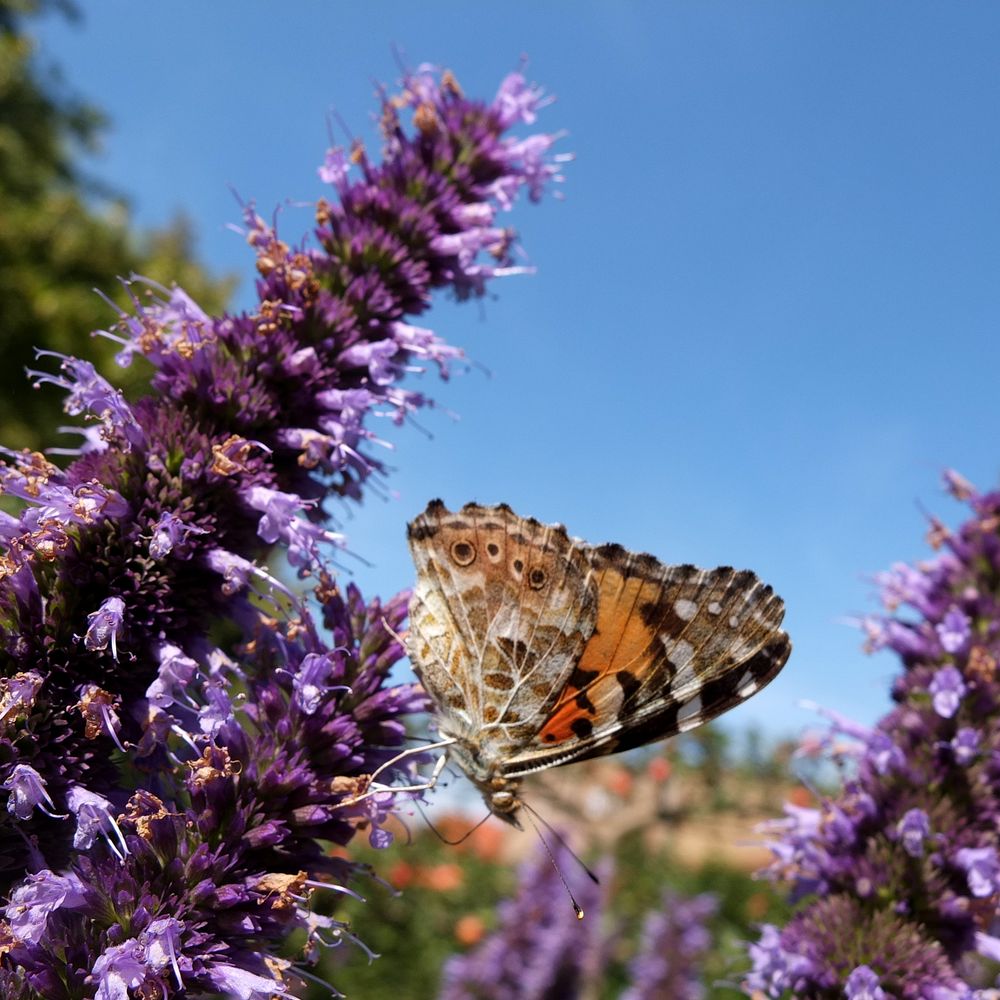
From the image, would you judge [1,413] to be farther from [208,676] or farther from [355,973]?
[208,676]

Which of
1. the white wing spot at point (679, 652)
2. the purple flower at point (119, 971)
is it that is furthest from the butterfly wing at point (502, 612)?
the purple flower at point (119, 971)

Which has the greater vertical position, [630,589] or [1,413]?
[1,413]

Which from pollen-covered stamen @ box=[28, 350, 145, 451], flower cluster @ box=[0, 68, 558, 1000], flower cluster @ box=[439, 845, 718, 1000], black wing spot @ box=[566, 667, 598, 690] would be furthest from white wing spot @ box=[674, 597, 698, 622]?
flower cluster @ box=[439, 845, 718, 1000]

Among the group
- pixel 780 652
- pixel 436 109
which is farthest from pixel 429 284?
pixel 780 652

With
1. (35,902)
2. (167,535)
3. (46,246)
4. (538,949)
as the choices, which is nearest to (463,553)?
(167,535)

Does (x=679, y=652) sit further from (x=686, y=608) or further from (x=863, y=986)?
(x=863, y=986)

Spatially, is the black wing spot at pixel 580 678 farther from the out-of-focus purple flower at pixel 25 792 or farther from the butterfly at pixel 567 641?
the out-of-focus purple flower at pixel 25 792
